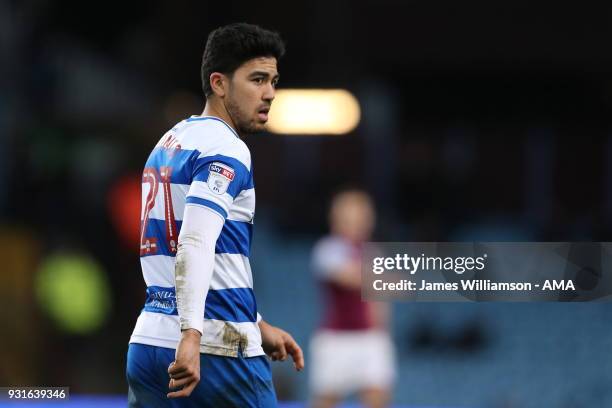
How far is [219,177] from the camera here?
10.9 ft

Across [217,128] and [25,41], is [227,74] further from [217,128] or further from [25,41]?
[25,41]

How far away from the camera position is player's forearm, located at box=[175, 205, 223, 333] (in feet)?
10.7

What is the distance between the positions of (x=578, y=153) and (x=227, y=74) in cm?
1263

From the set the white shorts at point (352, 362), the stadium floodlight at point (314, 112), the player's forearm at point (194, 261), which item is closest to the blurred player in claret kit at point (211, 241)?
the player's forearm at point (194, 261)

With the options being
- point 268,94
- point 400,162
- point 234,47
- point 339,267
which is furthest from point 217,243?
point 400,162

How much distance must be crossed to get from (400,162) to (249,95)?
39.6ft

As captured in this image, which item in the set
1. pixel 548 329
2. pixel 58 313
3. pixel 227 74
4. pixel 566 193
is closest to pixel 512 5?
pixel 566 193

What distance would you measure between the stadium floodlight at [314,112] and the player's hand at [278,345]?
11219 millimetres

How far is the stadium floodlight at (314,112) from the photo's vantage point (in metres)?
15.2

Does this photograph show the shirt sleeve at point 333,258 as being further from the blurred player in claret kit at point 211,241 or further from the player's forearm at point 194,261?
the player's forearm at point 194,261

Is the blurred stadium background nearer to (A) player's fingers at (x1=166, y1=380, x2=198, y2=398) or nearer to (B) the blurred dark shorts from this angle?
(B) the blurred dark shorts

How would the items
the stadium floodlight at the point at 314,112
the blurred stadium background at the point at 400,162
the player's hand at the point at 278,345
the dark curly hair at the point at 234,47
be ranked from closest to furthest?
the dark curly hair at the point at 234,47, the player's hand at the point at 278,345, the blurred stadium background at the point at 400,162, the stadium floodlight at the point at 314,112

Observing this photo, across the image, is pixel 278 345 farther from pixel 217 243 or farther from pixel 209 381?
pixel 217 243

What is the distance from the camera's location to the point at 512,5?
15.6 m
